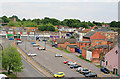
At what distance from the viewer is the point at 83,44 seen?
35844 mm

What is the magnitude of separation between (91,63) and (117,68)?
546 centimetres

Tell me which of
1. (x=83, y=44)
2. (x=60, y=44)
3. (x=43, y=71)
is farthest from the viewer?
(x=60, y=44)

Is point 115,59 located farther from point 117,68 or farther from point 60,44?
point 60,44

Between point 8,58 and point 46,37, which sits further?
point 46,37

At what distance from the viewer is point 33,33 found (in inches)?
2219

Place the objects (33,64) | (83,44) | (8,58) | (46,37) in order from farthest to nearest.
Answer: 1. (46,37)
2. (83,44)
3. (33,64)
4. (8,58)

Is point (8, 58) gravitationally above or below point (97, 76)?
above

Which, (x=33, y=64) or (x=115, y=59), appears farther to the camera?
(x=33, y=64)

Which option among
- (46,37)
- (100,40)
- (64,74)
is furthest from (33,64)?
(46,37)

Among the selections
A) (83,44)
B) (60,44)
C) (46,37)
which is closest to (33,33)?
(46,37)

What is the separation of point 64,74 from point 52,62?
6058 millimetres

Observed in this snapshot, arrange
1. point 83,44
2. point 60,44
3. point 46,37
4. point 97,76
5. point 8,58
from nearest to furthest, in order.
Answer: point 8,58, point 97,76, point 83,44, point 60,44, point 46,37

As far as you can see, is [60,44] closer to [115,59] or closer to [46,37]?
[46,37]

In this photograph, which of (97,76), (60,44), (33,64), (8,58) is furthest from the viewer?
(60,44)
